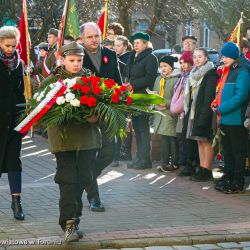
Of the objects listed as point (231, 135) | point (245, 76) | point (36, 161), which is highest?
point (245, 76)

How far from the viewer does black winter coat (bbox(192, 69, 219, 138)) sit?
10219 mm

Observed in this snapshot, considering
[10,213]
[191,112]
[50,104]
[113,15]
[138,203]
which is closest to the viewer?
[50,104]

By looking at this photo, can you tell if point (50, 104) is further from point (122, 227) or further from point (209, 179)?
point (209, 179)

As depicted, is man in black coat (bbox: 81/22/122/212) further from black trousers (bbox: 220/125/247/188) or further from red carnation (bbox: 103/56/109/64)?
black trousers (bbox: 220/125/247/188)

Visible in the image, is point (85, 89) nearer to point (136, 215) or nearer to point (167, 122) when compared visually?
point (136, 215)

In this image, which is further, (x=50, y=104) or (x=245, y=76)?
(x=245, y=76)

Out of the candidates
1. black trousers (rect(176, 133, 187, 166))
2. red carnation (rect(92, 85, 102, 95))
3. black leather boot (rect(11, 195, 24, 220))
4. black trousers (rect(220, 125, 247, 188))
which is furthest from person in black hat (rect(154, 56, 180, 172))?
red carnation (rect(92, 85, 102, 95))

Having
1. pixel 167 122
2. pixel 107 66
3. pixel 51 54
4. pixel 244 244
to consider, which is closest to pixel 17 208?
pixel 107 66

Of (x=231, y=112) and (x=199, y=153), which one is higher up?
(x=231, y=112)

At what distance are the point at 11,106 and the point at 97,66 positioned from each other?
114cm

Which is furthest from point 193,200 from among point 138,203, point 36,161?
point 36,161

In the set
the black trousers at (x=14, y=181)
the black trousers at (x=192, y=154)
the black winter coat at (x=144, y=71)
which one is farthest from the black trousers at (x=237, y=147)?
the black trousers at (x=14, y=181)

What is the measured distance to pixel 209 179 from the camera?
417 inches

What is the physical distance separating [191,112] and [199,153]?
1.96 feet
